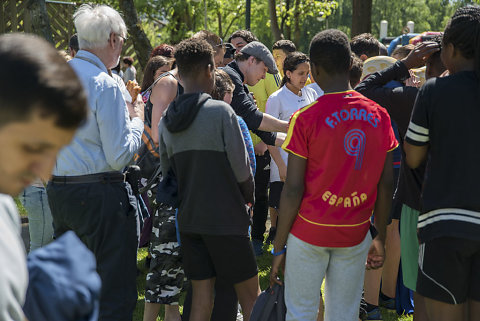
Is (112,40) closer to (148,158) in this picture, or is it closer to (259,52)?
(148,158)

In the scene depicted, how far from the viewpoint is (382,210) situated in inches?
136

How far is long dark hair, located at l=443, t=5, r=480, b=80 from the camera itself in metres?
3.02

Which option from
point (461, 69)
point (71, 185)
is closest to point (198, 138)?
point (71, 185)

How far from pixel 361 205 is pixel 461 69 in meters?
0.88

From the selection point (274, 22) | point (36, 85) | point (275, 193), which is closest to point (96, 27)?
point (36, 85)

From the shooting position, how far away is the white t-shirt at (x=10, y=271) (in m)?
1.29

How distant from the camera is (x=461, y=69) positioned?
3082 mm

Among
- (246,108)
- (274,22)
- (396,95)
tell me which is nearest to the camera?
(396,95)

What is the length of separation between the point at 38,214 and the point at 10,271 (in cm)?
336

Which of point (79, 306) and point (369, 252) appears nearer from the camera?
point (79, 306)

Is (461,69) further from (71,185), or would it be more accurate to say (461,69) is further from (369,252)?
(71,185)

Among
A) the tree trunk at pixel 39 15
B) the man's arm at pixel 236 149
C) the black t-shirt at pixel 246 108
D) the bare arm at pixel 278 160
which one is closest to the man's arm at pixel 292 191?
the man's arm at pixel 236 149

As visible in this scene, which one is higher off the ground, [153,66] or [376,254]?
[153,66]

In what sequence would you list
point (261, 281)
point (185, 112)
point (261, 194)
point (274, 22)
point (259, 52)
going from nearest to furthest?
point (185, 112) → point (259, 52) → point (261, 281) → point (261, 194) → point (274, 22)
